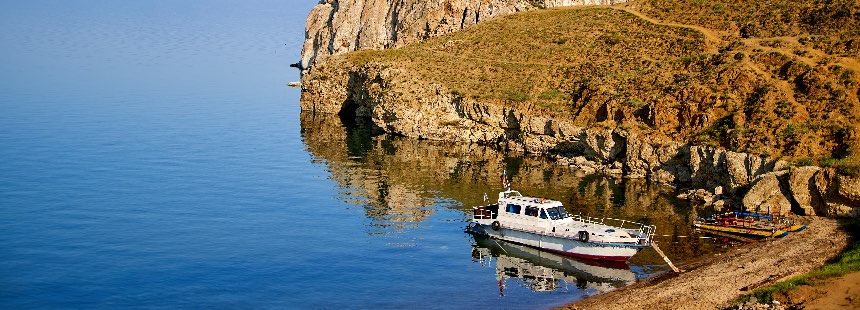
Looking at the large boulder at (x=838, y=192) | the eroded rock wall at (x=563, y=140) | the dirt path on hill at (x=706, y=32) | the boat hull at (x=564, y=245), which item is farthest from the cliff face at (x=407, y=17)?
the boat hull at (x=564, y=245)

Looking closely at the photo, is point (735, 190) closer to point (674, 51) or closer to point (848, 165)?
point (848, 165)

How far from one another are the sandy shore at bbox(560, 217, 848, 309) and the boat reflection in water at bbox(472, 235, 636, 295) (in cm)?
247

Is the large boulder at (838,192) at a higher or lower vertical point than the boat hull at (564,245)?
higher

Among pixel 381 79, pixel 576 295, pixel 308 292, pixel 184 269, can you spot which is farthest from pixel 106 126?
pixel 576 295

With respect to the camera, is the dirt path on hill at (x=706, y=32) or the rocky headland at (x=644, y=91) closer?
the rocky headland at (x=644, y=91)

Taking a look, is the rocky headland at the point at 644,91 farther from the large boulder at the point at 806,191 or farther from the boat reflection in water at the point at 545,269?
the boat reflection in water at the point at 545,269

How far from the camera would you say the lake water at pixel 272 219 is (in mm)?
54594

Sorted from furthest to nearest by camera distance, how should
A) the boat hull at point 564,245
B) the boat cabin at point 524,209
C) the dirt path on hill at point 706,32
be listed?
the dirt path on hill at point 706,32 < the boat cabin at point 524,209 < the boat hull at point 564,245

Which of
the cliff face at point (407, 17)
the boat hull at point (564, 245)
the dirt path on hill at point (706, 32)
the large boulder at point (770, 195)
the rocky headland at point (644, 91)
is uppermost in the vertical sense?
the cliff face at point (407, 17)

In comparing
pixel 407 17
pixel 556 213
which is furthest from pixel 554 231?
pixel 407 17

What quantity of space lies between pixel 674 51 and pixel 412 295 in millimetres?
69771

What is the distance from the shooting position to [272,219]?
241 ft

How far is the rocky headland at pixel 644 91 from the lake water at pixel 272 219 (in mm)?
5223

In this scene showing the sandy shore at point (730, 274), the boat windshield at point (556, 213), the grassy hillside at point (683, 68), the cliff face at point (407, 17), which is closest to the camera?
the sandy shore at point (730, 274)
